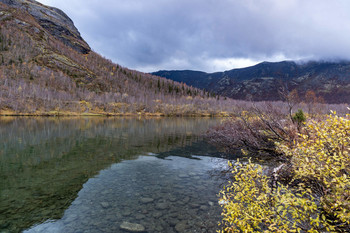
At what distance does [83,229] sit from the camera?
859 centimetres

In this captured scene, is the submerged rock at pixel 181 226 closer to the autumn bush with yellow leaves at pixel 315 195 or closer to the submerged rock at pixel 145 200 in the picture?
the submerged rock at pixel 145 200

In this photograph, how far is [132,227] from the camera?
8.78 meters

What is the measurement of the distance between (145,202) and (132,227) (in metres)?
2.52

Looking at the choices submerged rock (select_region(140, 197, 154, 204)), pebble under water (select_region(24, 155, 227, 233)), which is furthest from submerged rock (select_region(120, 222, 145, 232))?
submerged rock (select_region(140, 197, 154, 204))

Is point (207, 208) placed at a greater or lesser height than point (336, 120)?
lesser

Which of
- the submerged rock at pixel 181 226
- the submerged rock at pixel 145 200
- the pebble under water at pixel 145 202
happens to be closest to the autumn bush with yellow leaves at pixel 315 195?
the submerged rock at pixel 181 226

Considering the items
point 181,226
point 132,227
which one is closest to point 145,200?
point 132,227

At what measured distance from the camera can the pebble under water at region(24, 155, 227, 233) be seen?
8.87 meters

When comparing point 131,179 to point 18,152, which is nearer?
point 131,179

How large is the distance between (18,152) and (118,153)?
12161 millimetres

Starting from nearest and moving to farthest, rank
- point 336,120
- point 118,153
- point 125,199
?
1. point 336,120
2. point 125,199
3. point 118,153

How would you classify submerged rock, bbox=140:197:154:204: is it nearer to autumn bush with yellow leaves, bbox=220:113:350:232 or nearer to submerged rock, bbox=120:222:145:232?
submerged rock, bbox=120:222:145:232

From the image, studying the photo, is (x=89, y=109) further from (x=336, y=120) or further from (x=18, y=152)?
(x=336, y=120)

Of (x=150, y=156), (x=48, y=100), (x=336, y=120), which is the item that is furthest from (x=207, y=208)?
(x=48, y=100)
